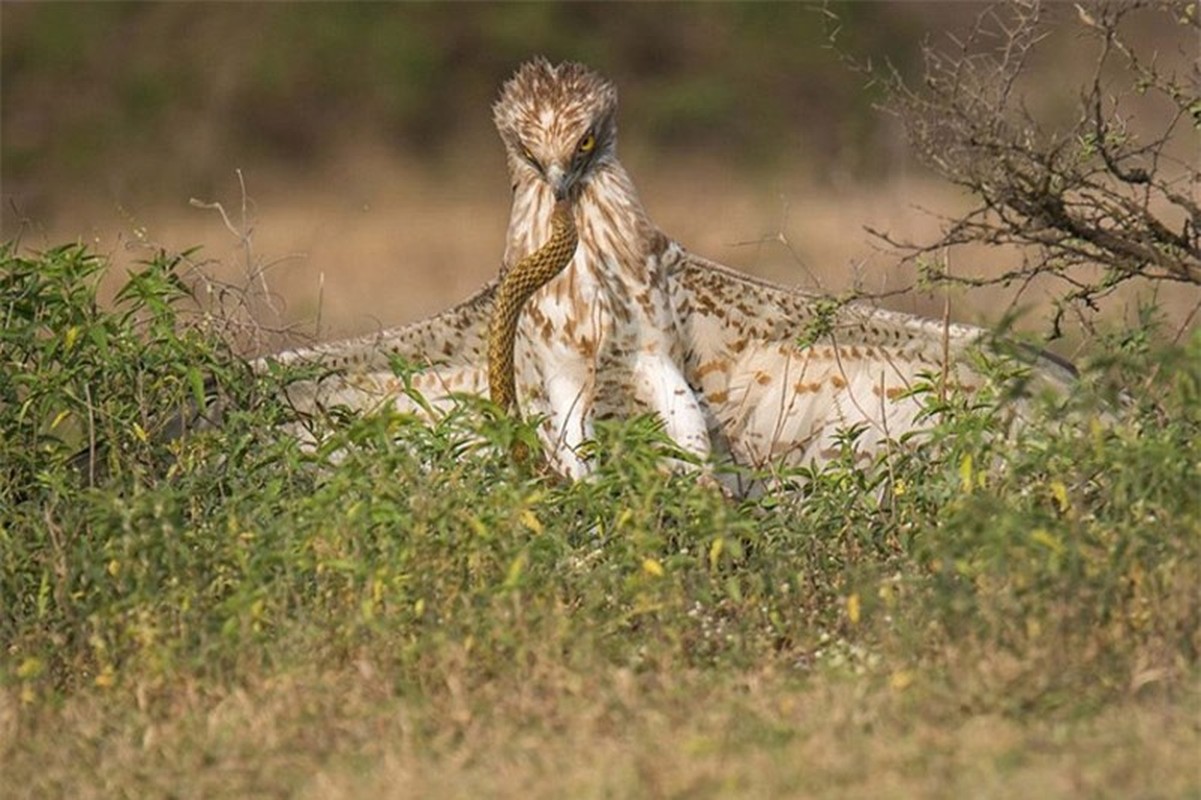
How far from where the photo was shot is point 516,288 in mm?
7582

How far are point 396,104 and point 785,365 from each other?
1404 centimetres

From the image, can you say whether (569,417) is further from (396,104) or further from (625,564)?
(396,104)

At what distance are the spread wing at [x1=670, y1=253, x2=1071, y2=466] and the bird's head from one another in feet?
1.44

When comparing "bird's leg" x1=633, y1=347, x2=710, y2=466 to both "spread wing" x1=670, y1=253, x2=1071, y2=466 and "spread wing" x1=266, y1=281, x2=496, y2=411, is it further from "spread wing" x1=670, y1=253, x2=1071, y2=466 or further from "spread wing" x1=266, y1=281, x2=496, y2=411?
"spread wing" x1=266, y1=281, x2=496, y2=411

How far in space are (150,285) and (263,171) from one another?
14569mm

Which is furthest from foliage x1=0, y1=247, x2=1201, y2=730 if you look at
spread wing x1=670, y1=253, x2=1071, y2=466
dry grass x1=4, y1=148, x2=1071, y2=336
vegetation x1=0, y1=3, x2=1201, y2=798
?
dry grass x1=4, y1=148, x2=1071, y2=336

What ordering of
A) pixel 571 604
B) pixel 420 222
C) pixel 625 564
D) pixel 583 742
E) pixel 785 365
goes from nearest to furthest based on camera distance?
pixel 583 742 → pixel 625 564 → pixel 571 604 → pixel 785 365 → pixel 420 222

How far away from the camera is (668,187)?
793 inches

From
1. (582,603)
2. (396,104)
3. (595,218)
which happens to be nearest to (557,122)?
(595,218)

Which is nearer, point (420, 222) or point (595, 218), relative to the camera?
point (595, 218)

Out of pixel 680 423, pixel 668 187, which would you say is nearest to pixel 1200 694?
pixel 680 423

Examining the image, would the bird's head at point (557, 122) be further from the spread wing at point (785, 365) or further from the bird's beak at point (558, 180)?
the spread wing at point (785, 365)

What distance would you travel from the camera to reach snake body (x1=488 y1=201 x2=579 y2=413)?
738 centimetres

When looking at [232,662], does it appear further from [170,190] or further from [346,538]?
[170,190]
